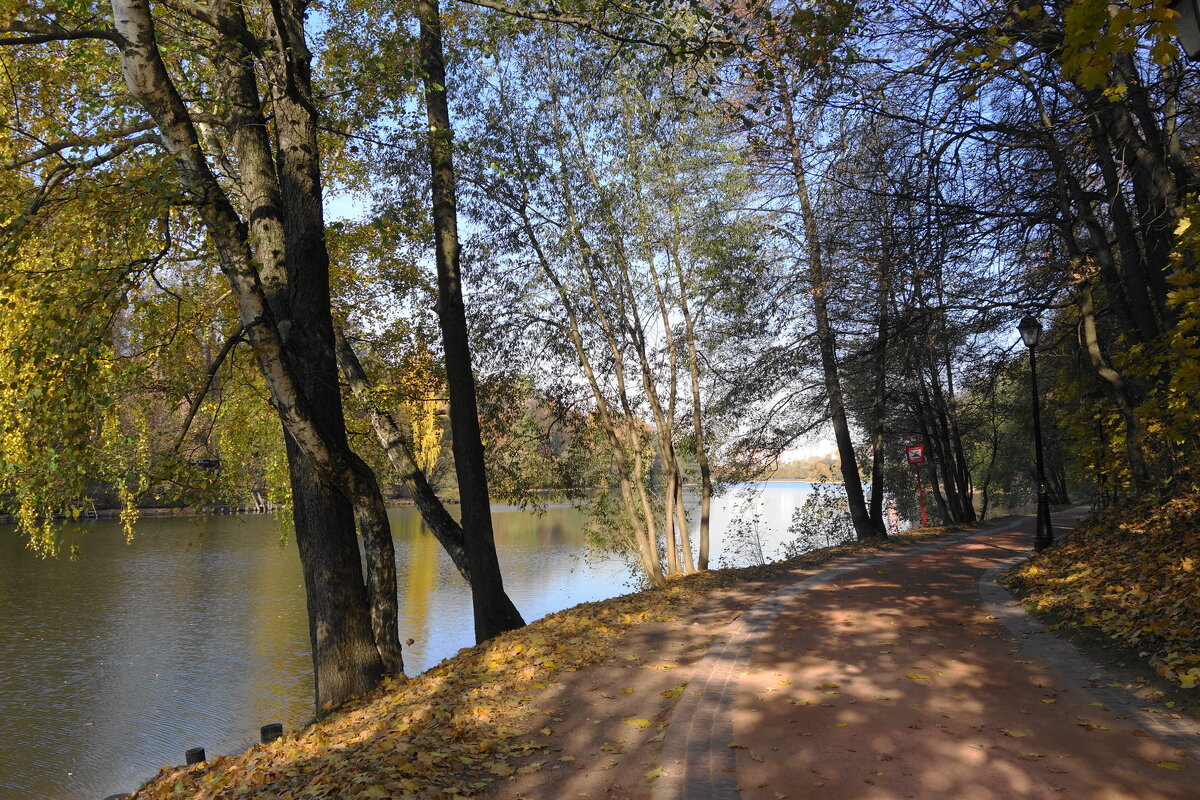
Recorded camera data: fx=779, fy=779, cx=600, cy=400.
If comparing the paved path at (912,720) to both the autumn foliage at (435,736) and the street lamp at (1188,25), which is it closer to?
the autumn foliage at (435,736)

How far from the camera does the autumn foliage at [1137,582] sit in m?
5.82

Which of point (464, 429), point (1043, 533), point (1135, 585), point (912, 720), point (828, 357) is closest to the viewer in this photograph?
point (912, 720)

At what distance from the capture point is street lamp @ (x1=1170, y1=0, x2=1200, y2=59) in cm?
343

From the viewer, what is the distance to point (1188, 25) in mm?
3498

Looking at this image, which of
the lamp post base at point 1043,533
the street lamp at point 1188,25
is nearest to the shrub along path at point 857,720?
the street lamp at point 1188,25

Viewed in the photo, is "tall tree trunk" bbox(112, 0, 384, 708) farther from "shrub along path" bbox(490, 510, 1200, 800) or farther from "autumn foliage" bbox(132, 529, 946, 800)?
"shrub along path" bbox(490, 510, 1200, 800)

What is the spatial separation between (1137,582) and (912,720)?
3.63 m

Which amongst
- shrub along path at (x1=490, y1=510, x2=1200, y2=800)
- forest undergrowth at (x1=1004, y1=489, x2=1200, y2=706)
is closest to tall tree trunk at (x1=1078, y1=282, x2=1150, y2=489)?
forest undergrowth at (x1=1004, y1=489, x2=1200, y2=706)

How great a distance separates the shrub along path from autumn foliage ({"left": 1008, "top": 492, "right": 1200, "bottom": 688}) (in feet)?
1.36

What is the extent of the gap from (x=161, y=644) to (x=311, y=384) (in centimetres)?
1427

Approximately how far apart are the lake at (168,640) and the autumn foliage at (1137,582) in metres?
9.10

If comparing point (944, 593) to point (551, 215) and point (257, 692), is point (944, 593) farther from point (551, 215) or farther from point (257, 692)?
point (257, 692)

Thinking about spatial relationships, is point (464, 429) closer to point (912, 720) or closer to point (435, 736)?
point (435, 736)

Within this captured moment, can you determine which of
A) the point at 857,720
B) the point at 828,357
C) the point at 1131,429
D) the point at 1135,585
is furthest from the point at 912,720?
the point at 828,357
